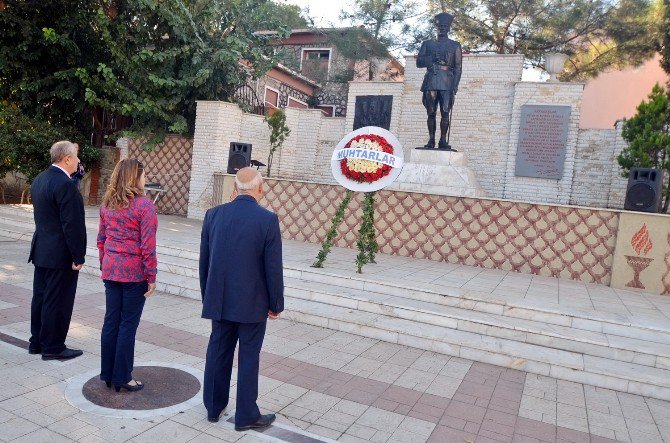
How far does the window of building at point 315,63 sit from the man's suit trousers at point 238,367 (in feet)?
59.5

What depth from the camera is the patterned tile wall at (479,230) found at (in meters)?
7.63

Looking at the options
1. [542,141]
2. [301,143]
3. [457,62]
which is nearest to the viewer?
[457,62]

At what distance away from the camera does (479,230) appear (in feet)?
27.2

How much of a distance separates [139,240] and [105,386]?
1.08m

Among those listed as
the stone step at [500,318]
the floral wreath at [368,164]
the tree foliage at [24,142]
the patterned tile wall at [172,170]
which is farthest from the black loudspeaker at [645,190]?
the tree foliage at [24,142]

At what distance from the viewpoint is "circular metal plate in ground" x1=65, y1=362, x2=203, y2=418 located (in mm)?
3131

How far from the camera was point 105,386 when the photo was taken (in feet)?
11.3

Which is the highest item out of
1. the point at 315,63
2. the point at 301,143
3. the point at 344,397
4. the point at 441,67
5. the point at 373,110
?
the point at 315,63

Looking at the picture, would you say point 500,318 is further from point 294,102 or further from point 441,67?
point 294,102

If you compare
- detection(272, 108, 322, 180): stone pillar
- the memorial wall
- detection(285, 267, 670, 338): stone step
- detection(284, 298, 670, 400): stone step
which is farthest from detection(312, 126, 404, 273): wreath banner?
detection(272, 108, 322, 180): stone pillar

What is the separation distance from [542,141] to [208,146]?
8.21m

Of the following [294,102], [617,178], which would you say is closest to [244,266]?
[617,178]

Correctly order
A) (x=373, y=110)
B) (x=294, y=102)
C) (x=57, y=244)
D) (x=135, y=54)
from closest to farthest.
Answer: (x=57, y=244) < (x=135, y=54) < (x=373, y=110) < (x=294, y=102)

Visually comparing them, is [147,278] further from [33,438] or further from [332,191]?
[332,191]
